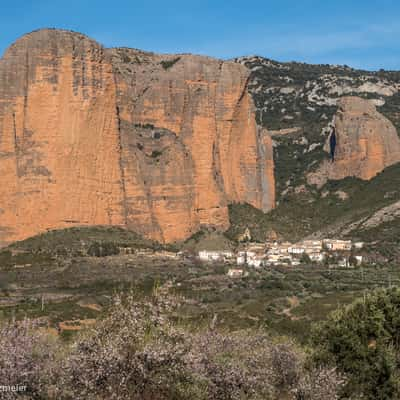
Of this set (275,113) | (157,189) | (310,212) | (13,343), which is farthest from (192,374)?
(275,113)

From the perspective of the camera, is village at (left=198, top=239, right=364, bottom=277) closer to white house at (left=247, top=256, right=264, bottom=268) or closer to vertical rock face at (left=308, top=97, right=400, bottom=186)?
white house at (left=247, top=256, right=264, bottom=268)

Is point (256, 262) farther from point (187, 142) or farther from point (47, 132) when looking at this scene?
point (47, 132)

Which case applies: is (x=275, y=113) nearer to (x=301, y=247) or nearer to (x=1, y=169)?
(x=301, y=247)

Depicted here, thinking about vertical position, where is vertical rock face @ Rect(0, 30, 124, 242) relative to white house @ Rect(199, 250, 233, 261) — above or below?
above

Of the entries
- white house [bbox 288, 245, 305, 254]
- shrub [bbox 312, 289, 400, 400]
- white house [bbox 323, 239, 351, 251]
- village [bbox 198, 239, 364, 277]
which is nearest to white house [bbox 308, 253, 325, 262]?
village [bbox 198, 239, 364, 277]

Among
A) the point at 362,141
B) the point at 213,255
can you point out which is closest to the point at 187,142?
the point at 213,255

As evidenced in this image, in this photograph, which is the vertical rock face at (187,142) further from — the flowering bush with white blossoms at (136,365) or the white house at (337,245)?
the flowering bush with white blossoms at (136,365)
